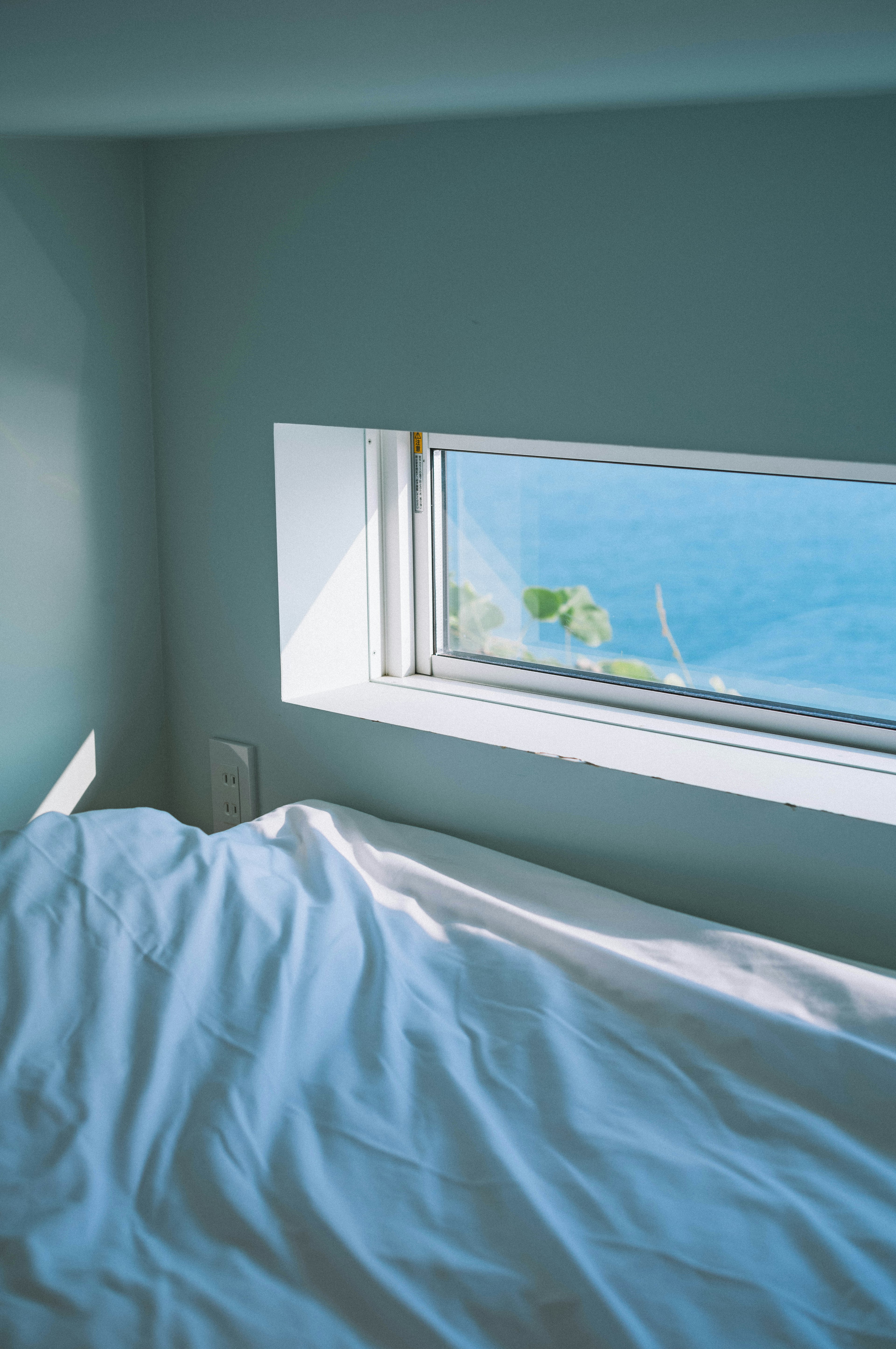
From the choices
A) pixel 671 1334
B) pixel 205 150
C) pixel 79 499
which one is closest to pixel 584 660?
pixel 79 499

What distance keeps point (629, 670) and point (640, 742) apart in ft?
0.59

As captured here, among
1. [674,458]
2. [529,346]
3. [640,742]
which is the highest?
[529,346]

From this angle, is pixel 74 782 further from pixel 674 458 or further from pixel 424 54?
pixel 424 54

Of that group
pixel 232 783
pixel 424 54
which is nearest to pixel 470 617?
pixel 232 783

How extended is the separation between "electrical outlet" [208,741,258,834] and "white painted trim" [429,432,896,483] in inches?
24.2

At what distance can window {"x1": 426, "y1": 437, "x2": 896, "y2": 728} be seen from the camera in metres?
1.49

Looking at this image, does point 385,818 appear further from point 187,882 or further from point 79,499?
point 79,499

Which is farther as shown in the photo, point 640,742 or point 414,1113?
point 640,742

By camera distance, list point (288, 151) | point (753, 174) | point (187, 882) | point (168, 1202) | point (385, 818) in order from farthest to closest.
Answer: point (385, 818)
point (288, 151)
point (187, 882)
point (753, 174)
point (168, 1202)

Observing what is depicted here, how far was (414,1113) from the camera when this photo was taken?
1.02m

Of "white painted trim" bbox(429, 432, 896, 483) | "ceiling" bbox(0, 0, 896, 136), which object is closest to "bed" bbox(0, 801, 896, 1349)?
"white painted trim" bbox(429, 432, 896, 483)

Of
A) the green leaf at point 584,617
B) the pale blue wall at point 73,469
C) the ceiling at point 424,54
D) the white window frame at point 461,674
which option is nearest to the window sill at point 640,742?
the white window frame at point 461,674

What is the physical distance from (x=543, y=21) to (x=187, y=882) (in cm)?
98

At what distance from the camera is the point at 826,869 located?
1.32m
